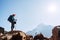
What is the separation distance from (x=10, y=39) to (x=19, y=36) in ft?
8.21

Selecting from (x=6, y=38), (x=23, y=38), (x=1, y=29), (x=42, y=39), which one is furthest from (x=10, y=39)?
(x=1, y=29)

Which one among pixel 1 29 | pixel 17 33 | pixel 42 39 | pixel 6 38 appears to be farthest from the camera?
pixel 1 29

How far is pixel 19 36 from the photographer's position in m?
40.0

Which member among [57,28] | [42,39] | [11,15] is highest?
[11,15]

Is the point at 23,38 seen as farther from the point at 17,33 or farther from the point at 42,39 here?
the point at 42,39

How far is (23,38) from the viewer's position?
136ft

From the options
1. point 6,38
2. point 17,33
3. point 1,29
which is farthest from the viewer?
point 1,29

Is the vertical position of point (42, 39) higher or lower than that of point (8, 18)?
lower

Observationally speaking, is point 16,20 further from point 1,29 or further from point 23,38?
point 1,29

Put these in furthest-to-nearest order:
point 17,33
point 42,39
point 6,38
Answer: point 42,39 → point 17,33 → point 6,38

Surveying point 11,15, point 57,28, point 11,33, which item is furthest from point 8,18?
point 57,28

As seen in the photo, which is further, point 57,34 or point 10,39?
point 57,34

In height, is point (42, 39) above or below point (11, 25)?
below

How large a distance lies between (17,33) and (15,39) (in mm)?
1683
